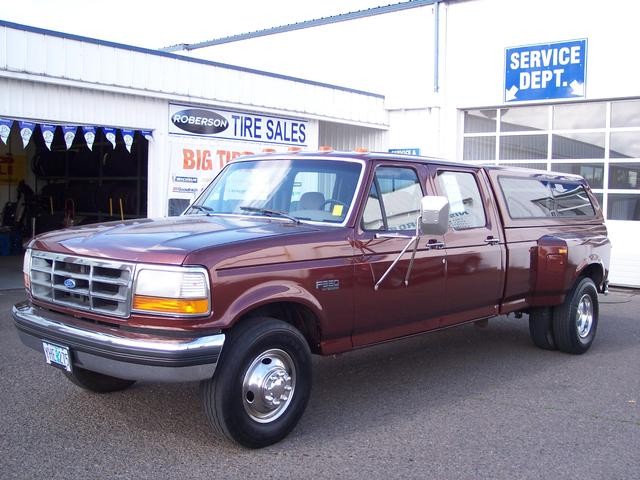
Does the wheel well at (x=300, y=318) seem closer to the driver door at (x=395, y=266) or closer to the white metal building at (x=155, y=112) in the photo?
the driver door at (x=395, y=266)

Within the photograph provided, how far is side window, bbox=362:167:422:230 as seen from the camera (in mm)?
5211

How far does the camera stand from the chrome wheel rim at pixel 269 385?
4340mm

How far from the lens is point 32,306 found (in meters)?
4.84

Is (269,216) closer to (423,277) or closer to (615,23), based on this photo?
(423,277)

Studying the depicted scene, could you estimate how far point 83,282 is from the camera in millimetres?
4375

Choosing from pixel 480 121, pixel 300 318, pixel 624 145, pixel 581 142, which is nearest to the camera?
pixel 300 318

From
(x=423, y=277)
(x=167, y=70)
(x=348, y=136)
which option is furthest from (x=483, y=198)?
(x=348, y=136)

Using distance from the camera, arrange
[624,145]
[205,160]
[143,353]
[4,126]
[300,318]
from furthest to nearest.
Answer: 1. [624,145]
2. [205,160]
3. [4,126]
4. [300,318]
5. [143,353]

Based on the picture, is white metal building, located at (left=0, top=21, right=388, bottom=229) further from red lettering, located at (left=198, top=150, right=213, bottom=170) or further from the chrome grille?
the chrome grille

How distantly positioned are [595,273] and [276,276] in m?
4.67

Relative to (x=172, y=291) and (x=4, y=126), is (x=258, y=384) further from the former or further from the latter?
(x=4, y=126)

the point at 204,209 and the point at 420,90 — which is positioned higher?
the point at 420,90

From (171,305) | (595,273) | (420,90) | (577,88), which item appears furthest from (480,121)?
(171,305)

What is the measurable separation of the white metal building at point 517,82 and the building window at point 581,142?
2 cm
